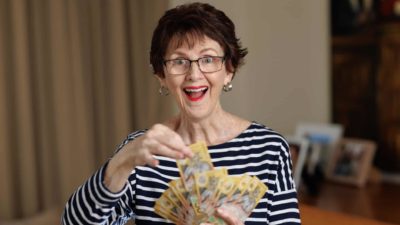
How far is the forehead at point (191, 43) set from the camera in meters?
1.39

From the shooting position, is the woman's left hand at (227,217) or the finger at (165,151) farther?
the woman's left hand at (227,217)

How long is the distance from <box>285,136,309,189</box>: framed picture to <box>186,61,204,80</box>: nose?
1540 mm

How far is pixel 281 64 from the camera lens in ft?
10.6

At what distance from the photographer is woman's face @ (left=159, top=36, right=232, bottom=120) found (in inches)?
54.7

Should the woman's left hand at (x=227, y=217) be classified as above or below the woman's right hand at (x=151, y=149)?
below

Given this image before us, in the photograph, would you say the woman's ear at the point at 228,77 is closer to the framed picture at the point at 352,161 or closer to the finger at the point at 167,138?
the finger at the point at 167,138

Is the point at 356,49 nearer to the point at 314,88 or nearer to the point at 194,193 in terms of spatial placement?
the point at 314,88

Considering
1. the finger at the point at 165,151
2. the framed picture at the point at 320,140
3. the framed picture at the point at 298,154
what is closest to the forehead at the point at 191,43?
A: the finger at the point at 165,151

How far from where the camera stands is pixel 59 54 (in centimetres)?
250

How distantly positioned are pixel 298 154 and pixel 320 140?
18 cm

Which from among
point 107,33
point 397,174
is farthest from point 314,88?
point 107,33

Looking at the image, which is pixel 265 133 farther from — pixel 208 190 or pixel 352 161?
pixel 352 161

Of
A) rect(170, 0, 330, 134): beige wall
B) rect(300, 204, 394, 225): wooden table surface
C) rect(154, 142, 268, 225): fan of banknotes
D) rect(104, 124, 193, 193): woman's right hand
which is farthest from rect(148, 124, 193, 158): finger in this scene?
rect(170, 0, 330, 134): beige wall

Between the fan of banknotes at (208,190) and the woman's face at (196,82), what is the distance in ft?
0.43
